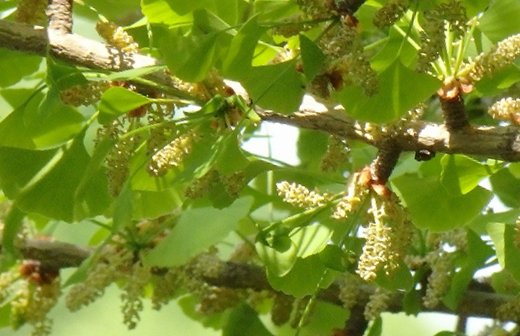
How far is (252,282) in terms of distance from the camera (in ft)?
2.99

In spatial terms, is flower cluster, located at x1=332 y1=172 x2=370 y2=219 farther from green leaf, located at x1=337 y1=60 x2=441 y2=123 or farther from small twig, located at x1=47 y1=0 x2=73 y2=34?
small twig, located at x1=47 y1=0 x2=73 y2=34

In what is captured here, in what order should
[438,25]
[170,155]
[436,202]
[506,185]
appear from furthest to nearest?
1. [506,185]
2. [436,202]
3. [170,155]
4. [438,25]

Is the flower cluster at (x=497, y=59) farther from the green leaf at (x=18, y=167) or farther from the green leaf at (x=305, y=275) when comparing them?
the green leaf at (x=18, y=167)

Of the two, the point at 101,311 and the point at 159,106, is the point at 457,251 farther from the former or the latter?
the point at 101,311

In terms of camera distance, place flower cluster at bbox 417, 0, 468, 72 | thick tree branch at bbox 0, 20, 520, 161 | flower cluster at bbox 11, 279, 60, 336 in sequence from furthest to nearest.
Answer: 1. flower cluster at bbox 11, 279, 60, 336
2. thick tree branch at bbox 0, 20, 520, 161
3. flower cluster at bbox 417, 0, 468, 72

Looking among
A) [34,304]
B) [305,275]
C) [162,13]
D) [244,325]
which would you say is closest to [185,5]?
[162,13]

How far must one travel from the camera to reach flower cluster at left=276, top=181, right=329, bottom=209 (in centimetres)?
63

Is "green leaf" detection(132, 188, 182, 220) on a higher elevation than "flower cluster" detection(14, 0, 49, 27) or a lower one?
lower

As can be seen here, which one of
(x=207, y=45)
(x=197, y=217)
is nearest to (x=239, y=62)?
(x=207, y=45)

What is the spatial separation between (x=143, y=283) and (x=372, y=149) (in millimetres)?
319

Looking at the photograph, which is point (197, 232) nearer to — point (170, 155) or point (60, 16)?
point (170, 155)

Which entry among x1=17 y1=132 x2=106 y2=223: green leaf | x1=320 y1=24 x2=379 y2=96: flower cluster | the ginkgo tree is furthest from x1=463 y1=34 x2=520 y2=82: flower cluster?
x1=17 y1=132 x2=106 y2=223: green leaf

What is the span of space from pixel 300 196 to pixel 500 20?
22cm

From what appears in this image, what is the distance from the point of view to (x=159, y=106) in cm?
66
